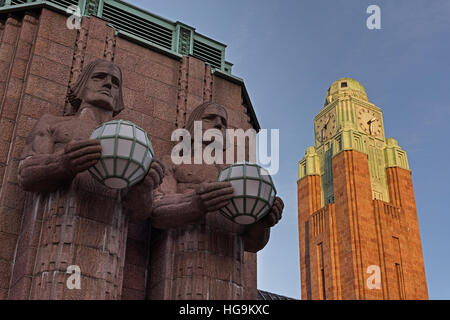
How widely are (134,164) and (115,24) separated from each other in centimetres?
529

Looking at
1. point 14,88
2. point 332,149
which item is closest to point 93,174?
point 14,88

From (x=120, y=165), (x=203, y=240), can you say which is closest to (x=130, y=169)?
(x=120, y=165)

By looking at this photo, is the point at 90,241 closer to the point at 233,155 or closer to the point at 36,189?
the point at 36,189

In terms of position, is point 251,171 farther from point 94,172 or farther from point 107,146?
point 94,172

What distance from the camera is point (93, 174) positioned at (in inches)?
292

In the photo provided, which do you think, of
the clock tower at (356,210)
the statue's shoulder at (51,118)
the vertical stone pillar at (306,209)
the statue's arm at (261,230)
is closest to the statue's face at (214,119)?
the statue's arm at (261,230)

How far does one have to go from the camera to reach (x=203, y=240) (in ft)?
28.1

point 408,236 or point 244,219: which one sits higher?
point 408,236

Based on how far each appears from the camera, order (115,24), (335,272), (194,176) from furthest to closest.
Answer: (335,272) < (115,24) < (194,176)

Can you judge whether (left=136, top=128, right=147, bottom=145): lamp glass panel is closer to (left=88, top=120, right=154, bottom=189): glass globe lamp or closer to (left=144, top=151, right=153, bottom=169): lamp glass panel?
(left=88, top=120, right=154, bottom=189): glass globe lamp

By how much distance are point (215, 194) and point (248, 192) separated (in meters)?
0.41

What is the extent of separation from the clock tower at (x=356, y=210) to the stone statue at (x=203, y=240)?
5155 centimetres

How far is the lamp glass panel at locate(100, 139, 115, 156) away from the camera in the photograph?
723cm

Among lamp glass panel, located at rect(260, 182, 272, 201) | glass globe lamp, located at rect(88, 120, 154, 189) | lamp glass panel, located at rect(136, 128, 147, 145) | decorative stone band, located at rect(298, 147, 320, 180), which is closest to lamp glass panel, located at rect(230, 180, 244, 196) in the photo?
lamp glass panel, located at rect(260, 182, 272, 201)
